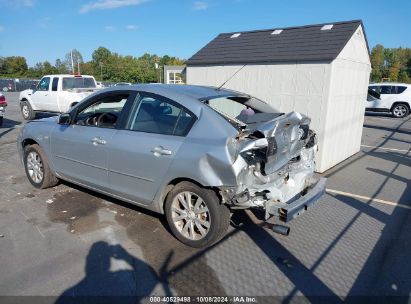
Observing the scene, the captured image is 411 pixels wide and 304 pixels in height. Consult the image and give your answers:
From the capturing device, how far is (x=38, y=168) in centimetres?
534

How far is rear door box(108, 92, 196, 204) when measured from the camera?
366cm

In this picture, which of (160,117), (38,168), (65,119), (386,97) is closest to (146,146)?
(160,117)

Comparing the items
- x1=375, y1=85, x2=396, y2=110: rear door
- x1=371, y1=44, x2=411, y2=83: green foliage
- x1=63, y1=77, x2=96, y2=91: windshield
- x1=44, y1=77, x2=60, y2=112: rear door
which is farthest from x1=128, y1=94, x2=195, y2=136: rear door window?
x1=371, y1=44, x2=411, y2=83: green foliage

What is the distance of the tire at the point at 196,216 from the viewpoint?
345 cm

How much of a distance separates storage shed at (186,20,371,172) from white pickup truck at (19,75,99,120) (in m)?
5.74

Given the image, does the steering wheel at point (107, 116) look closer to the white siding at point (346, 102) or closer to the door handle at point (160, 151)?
the door handle at point (160, 151)

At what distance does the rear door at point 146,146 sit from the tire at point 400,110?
18180 millimetres

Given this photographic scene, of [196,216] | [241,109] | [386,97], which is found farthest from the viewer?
[386,97]

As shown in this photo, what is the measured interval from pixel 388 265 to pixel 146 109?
10.1 feet

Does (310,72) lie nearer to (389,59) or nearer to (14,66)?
(14,66)

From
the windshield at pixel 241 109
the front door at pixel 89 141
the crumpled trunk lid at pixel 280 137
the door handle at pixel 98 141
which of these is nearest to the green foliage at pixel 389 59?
the windshield at pixel 241 109

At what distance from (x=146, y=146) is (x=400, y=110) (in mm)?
18544

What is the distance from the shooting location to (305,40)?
7.21 metres

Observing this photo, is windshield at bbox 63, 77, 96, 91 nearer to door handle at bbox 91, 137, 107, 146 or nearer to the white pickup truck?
the white pickup truck
